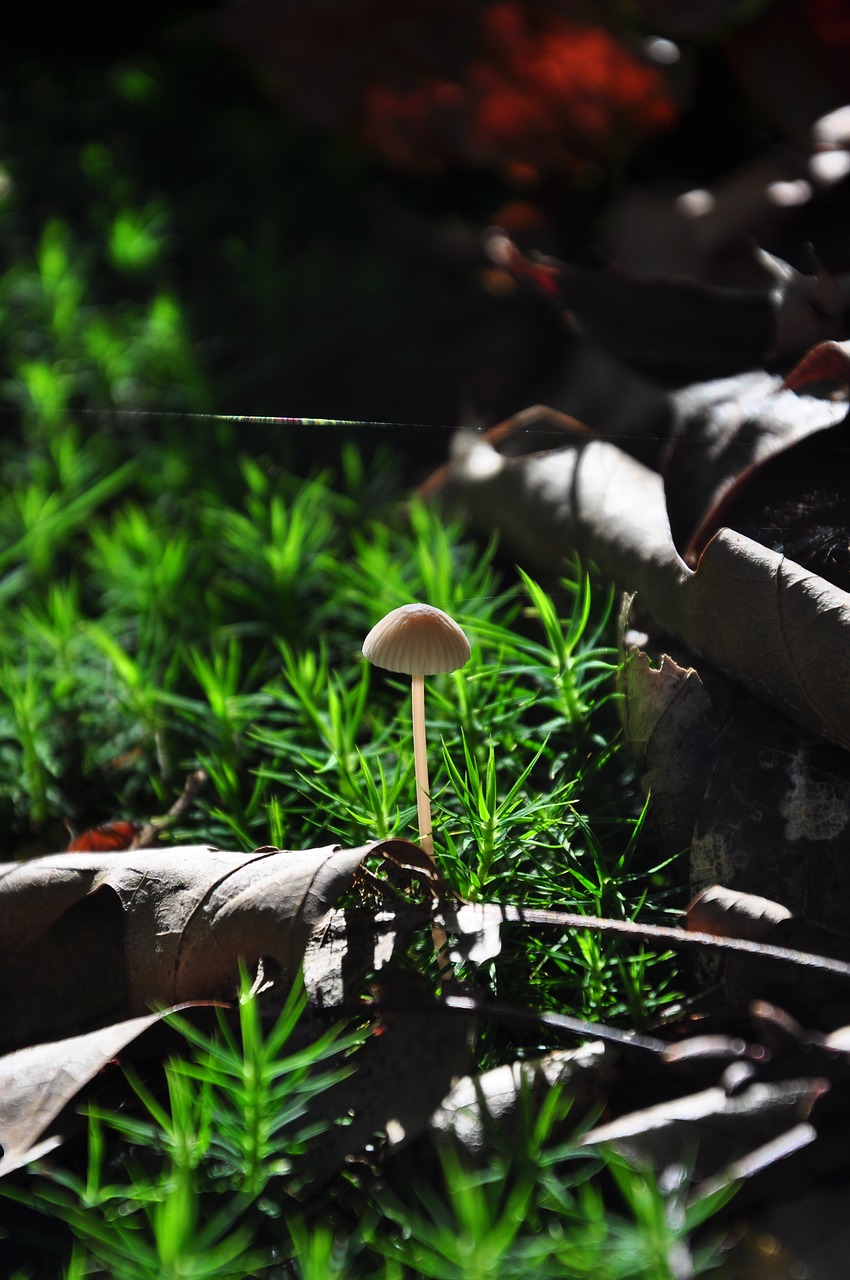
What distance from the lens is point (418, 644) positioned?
1.33 metres

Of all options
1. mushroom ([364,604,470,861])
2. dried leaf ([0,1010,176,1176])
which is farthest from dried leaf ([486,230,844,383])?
dried leaf ([0,1010,176,1176])

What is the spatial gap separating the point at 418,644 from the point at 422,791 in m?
0.19

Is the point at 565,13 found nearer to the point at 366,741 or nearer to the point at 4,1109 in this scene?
the point at 366,741

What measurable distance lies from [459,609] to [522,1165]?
911 mm

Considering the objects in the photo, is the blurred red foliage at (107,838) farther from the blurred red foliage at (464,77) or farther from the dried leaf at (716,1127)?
the blurred red foliage at (464,77)

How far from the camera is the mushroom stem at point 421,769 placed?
1330 mm

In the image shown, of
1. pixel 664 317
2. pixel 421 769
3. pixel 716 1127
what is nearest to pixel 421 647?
pixel 421 769

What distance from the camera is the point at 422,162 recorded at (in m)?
3.22

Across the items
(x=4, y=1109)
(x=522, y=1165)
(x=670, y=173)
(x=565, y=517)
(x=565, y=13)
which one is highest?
(x=565, y=13)

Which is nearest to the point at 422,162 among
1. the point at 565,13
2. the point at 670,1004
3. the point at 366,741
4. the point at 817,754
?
the point at 565,13

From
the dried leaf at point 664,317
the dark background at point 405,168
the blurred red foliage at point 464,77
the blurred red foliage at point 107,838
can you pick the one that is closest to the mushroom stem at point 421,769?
the blurred red foliage at point 107,838

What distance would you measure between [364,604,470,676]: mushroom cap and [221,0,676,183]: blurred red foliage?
2216 millimetres

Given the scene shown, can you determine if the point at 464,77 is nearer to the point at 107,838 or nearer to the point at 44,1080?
the point at 107,838

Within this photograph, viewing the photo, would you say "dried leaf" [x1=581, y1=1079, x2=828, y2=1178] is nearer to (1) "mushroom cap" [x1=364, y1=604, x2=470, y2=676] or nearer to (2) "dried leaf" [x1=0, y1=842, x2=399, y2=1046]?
(2) "dried leaf" [x1=0, y1=842, x2=399, y2=1046]
